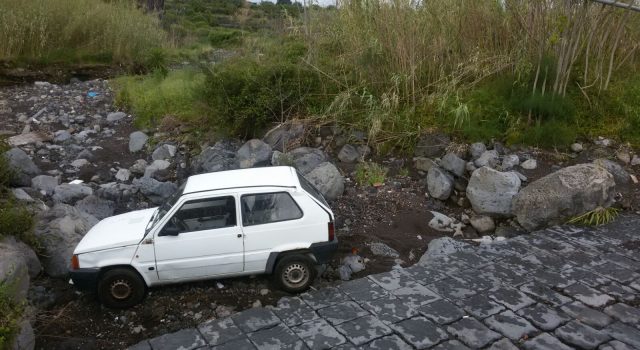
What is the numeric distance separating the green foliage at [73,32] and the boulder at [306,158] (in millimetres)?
10681

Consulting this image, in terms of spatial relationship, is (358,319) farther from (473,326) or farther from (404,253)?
(404,253)

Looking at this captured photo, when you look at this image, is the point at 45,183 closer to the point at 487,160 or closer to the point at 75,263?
the point at 75,263

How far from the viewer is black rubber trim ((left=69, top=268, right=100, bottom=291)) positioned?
18.0 feet

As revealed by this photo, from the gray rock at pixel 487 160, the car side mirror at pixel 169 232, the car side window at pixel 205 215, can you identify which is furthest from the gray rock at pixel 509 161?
the car side mirror at pixel 169 232

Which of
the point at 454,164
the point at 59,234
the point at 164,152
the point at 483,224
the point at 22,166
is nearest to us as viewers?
the point at 59,234

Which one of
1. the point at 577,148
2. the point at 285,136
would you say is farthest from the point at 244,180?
the point at 577,148

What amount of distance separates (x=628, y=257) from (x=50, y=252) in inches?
276

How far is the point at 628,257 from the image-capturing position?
21.0 feet

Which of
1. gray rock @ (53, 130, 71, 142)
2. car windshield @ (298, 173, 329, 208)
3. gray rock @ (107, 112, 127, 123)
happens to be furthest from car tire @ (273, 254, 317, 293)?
gray rock @ (107, 112, 127, 123)

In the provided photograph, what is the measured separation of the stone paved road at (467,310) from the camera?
15.9 feet

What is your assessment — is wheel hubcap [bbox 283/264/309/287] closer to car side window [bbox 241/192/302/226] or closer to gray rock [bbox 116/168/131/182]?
car side window [bbox 241/192/302/226]

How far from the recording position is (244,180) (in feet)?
19.6

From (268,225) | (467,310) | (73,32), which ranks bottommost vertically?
(467,310)

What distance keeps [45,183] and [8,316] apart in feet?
16.1
